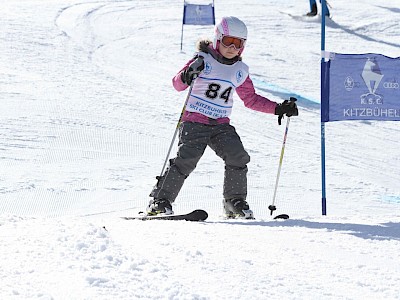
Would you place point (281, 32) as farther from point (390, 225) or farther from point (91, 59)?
point (390, 225)

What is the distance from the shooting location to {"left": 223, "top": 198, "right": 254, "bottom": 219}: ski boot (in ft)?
16.7

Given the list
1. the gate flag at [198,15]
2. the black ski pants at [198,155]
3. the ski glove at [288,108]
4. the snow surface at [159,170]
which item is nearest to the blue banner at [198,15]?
the gate flag at [198,15]

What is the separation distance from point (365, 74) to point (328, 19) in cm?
1542

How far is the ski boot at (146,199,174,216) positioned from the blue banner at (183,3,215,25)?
411 inches

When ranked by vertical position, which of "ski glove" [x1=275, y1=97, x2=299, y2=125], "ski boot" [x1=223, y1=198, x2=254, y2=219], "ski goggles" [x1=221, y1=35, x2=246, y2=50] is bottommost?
"ski boot" [x1=223, y1=198, x2=254, y2=219]

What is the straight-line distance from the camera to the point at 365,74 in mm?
5496

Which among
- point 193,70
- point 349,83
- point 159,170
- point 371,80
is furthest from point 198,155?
point 159,170

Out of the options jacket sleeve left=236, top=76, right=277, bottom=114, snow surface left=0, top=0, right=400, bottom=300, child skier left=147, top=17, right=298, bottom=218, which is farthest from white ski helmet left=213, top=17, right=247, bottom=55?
snow surface left=0, top=0, right=400, bottom=300

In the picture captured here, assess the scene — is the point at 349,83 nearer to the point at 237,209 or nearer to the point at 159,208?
the point at 237,209

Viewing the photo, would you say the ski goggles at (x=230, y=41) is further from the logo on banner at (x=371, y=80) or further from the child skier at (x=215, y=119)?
the logo on banner at (x=371, y=80)

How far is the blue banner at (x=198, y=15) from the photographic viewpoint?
1516cm

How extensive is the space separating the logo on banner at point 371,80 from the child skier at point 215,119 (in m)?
0.69

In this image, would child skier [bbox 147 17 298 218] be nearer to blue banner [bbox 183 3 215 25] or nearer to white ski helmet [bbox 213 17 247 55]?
white ski helmet [bbox 213 17 247 55]

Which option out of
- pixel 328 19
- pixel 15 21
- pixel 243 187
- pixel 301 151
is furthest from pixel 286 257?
pixel 328 19
